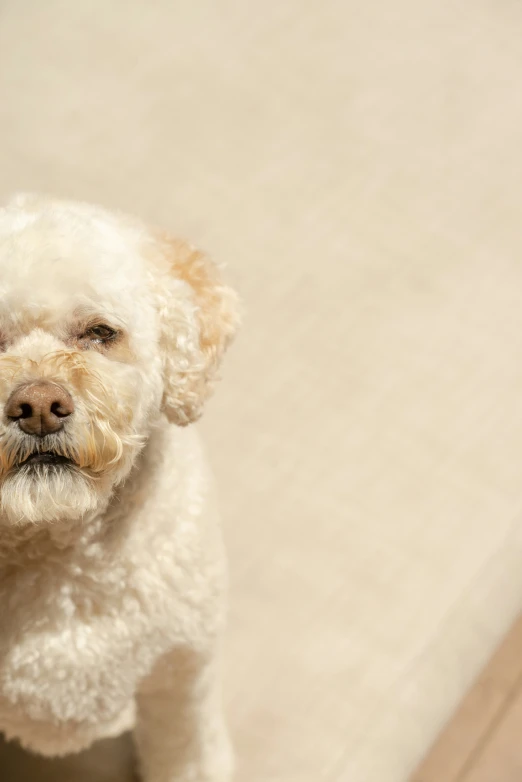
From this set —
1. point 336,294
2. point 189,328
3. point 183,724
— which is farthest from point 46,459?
point 336,294

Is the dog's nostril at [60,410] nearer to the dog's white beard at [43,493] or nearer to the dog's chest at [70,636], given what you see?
the dog's white beard at [43,493]

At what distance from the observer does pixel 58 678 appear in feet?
3.17

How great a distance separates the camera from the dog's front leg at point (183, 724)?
1.07 metres

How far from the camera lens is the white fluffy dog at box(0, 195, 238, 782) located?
0.80 m

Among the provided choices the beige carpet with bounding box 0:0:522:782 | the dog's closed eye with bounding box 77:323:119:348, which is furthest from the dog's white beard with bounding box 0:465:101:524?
the beige carpet with bounding box 0:0:522:782

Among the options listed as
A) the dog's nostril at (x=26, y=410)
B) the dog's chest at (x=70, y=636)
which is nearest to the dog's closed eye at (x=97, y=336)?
the dog's nostril at (x=26, y=410)

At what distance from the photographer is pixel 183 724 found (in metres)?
1.15

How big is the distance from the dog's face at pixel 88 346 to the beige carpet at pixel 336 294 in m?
0.54

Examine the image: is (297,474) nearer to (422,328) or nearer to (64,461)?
(422,328)

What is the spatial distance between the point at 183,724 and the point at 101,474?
17.9 inches

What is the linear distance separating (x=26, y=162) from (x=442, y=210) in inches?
30.4

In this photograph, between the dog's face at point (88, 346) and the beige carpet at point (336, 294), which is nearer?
the dog's face at point (88, 346)

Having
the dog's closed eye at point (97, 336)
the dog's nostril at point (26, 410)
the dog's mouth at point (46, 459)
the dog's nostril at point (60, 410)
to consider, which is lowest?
the dog's mouth at point (46, 459)

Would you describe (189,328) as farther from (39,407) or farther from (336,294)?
(336,294)
